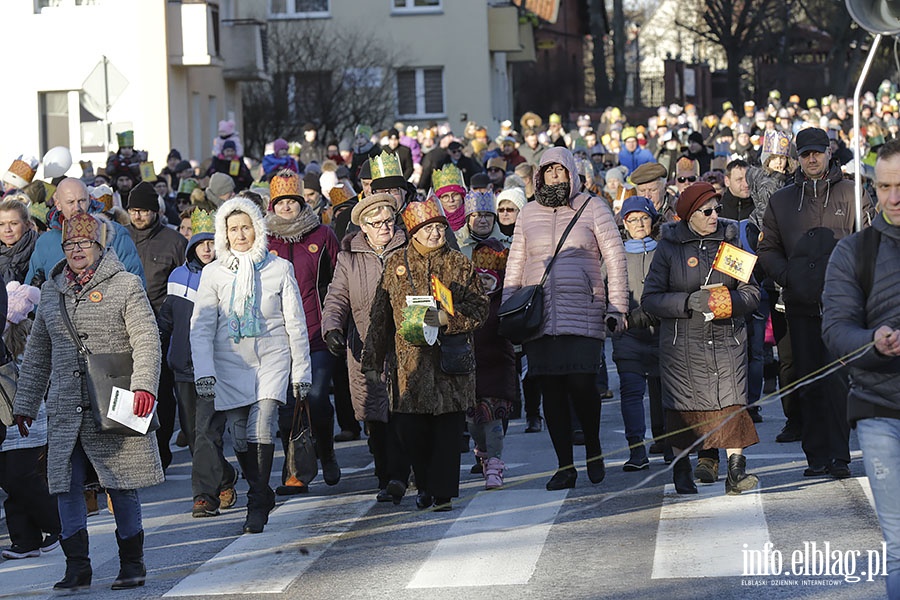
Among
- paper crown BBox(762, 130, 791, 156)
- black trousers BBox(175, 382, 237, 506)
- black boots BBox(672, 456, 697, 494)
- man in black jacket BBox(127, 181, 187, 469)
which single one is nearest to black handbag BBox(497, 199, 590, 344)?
black boots BBox(672, 456, 697, 494)

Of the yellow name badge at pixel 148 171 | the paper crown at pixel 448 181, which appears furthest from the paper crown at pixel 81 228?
the yellow name badge at pixel 148 171

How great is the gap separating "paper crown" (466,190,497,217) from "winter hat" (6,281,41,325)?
340 cm

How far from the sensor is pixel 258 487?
10172mm

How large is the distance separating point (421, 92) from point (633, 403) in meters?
43.8

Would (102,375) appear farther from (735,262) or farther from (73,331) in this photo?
(735,262)

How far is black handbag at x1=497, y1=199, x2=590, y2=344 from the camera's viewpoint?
10.9m

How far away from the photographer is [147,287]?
13195 millimetres

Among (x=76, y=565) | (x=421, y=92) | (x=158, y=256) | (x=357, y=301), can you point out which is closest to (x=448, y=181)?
(x=158, y=256)

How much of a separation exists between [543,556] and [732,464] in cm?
194

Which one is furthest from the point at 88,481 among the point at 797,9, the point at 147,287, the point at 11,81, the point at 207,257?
the point at 797,9

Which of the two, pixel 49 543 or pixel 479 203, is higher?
pixel 479 203

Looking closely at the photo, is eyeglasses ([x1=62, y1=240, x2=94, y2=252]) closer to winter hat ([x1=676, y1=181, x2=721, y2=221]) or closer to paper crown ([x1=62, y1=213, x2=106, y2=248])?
paper crown ([x1=62, y1=213, x2=106, y2=248])

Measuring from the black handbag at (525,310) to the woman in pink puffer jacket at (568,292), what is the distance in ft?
0.12

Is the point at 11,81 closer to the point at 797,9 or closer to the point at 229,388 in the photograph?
the point at 229,388
